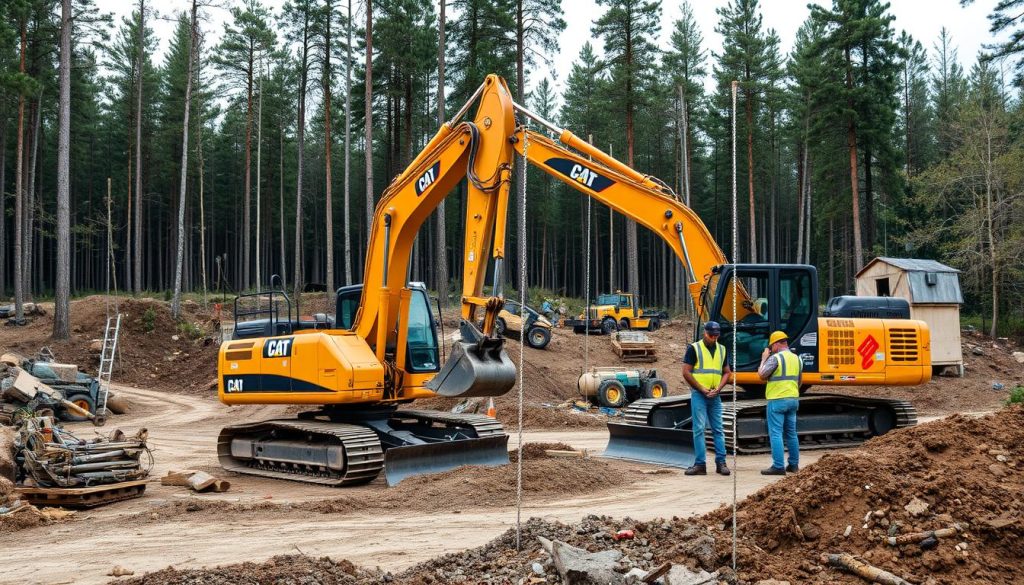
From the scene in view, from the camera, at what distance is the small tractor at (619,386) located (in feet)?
63.3

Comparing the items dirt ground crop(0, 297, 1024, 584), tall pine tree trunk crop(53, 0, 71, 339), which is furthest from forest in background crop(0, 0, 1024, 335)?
dirt ground crop(0, 297, 1024, 584)

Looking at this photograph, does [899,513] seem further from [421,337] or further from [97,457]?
[97,457]

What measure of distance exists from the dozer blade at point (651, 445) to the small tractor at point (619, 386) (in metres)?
6.98

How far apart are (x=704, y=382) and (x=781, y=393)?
0.96 metres

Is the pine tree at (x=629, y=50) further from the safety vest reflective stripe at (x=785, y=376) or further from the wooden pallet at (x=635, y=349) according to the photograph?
the safety vest reflective stripe at (x=785, y=376)

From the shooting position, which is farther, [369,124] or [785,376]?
[369,124]

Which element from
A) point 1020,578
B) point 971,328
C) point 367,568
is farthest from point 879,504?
point 971,328

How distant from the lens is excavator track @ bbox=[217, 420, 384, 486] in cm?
1005

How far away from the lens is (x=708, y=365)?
1022 cm

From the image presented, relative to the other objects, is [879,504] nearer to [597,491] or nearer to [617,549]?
[617,549]

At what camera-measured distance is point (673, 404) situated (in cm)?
1286

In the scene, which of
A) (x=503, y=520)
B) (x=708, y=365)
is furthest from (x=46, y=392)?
(x=708, y=365)

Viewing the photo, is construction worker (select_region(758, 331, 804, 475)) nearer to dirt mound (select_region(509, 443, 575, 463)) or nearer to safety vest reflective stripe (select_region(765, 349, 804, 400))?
safety vest reflective stripe (select_region(765, 349, 804, 400))

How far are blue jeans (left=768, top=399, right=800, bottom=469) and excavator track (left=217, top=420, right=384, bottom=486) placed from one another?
16.1 feet
